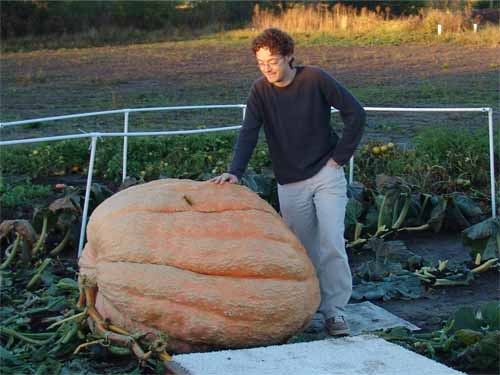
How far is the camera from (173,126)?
11820 mm

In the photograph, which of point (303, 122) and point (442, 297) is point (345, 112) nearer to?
point (303, 122)

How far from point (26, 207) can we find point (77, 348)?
3.18 m

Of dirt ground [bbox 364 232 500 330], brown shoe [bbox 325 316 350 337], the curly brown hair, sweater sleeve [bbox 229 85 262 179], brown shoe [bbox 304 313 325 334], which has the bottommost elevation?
dirt ground [bbox 364 232 500 330]

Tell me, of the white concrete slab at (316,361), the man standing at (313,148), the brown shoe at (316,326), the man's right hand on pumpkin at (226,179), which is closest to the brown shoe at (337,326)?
the man standing at (313,148)

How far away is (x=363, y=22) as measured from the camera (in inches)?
1067

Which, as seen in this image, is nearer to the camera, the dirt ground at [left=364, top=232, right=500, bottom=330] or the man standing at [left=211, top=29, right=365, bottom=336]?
the man standing at [left=211, top=29, right=365, bottom=336]

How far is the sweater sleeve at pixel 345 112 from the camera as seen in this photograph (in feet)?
14.8


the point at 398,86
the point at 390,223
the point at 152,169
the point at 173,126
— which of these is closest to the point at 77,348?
the point at 390,223

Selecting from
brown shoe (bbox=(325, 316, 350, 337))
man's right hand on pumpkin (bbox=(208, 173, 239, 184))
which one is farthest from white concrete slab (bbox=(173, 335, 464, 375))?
man's right hand on pumpkin (bbox=(208, 173, 239, 184))

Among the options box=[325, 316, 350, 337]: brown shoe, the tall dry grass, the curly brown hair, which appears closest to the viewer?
the curly brown hair

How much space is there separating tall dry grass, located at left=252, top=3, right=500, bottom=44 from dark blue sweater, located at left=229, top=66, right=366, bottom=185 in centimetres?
2014

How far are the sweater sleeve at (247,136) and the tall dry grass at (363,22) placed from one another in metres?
20.1

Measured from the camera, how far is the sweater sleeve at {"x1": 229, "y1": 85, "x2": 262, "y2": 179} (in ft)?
15.4

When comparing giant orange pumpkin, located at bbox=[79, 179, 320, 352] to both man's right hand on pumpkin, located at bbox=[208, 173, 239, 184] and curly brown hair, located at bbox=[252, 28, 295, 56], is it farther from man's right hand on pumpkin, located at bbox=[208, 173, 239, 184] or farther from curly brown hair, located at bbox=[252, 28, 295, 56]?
curly brown hair, located at bbox=[252, 28, 295, 56]
